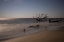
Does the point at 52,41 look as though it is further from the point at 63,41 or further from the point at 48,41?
the point at 63,41

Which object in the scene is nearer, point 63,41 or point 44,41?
point 63,41

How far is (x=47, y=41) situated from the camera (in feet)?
8.35

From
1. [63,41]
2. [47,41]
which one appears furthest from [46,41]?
[63,41]

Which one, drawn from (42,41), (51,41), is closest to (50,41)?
(51,41)

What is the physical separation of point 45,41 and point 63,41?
0.45m

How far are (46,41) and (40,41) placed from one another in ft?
0.51

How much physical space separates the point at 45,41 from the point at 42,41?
0.26 feet

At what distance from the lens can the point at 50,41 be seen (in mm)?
2520

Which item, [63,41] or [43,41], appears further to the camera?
[43,41]

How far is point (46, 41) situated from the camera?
2.55m

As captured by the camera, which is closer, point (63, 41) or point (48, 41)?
point (63, 41)

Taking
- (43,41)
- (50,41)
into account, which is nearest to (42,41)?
(43,41)

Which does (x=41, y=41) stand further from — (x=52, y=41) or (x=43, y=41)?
(x=52, y=41)

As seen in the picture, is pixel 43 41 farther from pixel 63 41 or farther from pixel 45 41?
pixel 63 41
